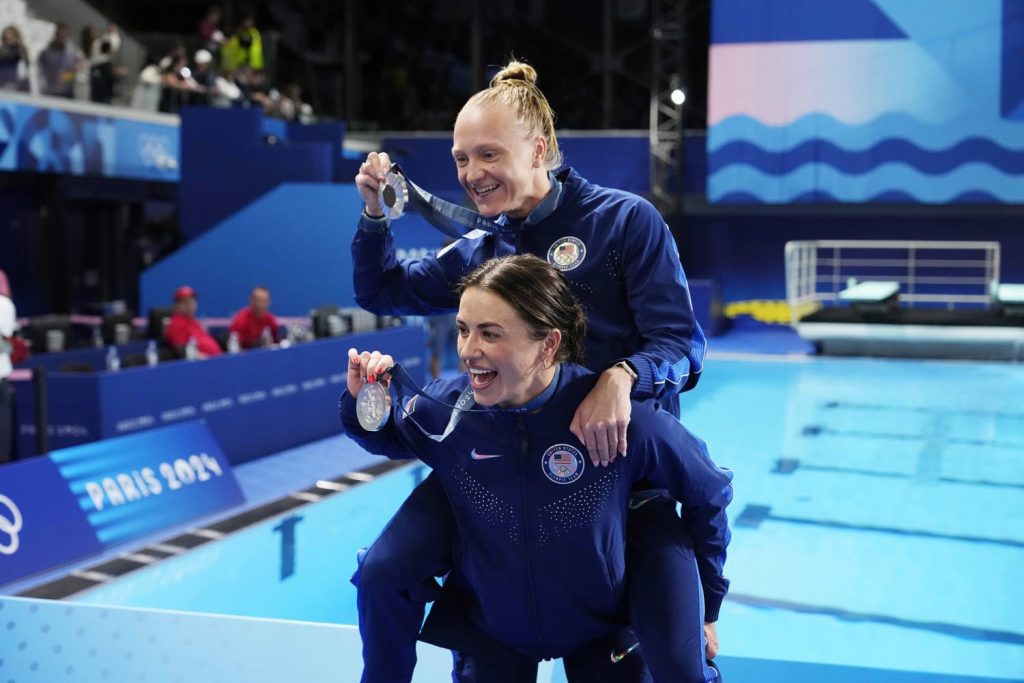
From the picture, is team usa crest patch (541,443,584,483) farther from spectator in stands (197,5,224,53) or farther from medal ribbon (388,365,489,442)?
spectator in stands (197,5,224,53)

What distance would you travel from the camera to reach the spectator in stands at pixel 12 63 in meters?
12.6

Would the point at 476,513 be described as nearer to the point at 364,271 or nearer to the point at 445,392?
the point at 445,392

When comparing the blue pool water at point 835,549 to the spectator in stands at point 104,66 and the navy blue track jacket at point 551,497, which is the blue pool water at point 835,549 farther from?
the spectator in stands at point 104,66

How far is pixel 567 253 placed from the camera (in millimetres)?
2441

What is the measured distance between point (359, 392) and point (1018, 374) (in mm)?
12920

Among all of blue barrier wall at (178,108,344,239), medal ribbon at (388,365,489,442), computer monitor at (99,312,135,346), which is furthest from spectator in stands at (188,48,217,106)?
medal ribbon at (388,365,489,442)

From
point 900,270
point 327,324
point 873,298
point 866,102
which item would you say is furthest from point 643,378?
point 900,270

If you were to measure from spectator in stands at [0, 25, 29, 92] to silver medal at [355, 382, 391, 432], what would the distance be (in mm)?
11723

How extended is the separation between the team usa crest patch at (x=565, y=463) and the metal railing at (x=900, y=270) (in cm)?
1534

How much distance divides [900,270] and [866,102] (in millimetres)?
2984

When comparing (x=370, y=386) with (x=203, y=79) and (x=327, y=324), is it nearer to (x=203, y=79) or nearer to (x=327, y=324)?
(x=327, y=324)

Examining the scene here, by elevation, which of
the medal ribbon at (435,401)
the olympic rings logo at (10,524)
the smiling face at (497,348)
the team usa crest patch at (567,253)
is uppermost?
the team usa crest patch at (567,253)

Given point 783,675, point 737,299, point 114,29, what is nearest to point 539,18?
point 737,299

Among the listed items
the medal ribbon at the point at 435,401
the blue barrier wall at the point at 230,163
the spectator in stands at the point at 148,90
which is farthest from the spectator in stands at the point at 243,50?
the medal ribbon at the point at 435,401
